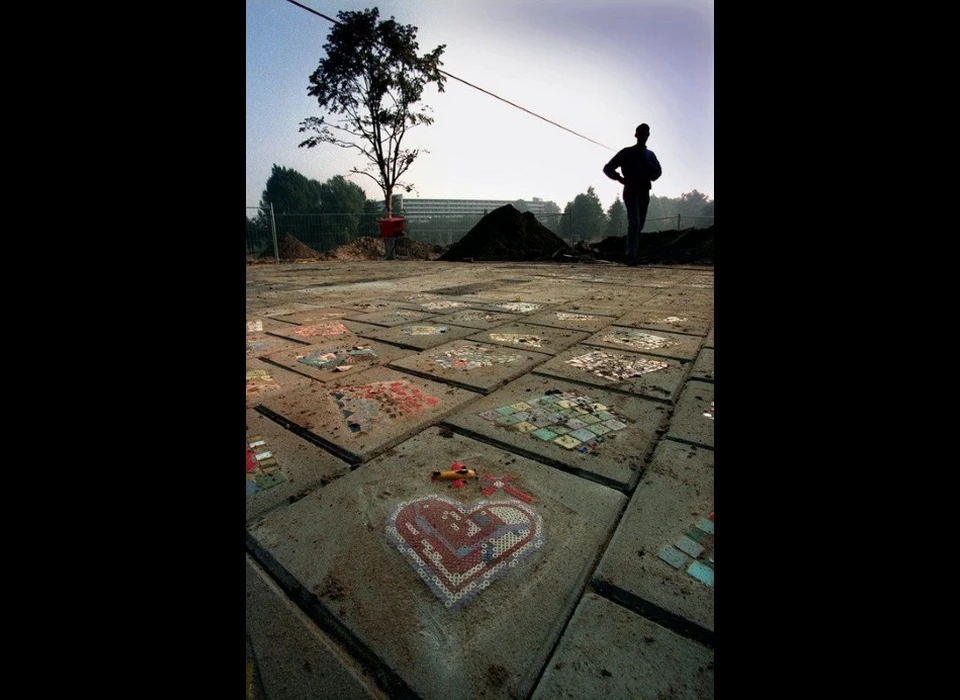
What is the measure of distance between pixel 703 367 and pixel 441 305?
96.8 inches

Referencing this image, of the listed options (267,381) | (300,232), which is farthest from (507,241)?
(267,381)

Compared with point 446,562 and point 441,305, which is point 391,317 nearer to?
point 441,305

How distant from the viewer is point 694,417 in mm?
1589

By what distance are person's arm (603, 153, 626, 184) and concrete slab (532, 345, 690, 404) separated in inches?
237

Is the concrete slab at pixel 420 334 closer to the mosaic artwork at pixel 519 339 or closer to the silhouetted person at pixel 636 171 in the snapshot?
the mosaic artwork at pixel 519 339

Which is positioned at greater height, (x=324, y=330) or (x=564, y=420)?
(x=324, y=330)

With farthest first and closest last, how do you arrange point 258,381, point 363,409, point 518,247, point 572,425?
point 518,247 < point 258,381 < point 363,409 < point 572,425

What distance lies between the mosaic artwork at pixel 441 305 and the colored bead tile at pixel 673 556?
315 centimetres

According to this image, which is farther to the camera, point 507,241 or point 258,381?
point 507,241

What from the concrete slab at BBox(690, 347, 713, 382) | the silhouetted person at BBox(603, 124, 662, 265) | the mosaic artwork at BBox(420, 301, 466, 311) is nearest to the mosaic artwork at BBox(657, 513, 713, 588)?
the concrete slab at BBox(690, 347, 713, 382)

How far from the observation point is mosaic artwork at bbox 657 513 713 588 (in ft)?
2.86

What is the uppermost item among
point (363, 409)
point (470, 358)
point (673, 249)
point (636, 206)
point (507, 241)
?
point (636, 206)
